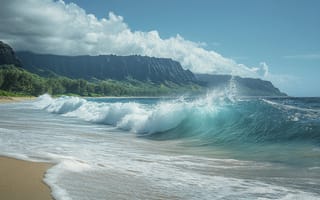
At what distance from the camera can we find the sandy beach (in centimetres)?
675

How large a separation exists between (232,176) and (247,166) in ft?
5.59

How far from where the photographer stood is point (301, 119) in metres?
18.3

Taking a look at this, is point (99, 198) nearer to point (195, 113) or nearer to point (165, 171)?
point (165, 171)

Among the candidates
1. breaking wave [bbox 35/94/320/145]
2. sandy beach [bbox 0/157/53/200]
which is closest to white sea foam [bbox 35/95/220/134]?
breaking wave [bbox 35/94/320/145]

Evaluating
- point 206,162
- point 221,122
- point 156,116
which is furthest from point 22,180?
point 156,116

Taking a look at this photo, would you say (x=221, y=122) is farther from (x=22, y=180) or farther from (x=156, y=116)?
(x=22, y=180)

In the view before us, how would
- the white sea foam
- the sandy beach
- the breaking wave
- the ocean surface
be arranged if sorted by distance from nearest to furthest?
the sandy beach → the ocean surface → the breaking wave → the white sea foam

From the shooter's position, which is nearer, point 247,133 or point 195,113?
point 247,133

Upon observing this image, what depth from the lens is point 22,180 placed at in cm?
795

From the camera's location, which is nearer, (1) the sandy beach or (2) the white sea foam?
(1) the sandy beach

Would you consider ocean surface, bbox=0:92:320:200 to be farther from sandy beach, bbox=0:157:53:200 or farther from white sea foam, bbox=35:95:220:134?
white sea foam, bbox=35:95:220:134

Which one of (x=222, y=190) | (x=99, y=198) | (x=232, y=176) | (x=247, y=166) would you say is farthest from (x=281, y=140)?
(x=99, y=198)

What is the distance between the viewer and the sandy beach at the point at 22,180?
6.75 meters

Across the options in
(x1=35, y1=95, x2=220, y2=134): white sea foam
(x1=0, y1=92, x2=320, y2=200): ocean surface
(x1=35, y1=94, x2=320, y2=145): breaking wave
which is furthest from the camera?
(x1=35, y1=95, x2=220, y2=134): white sea foam
